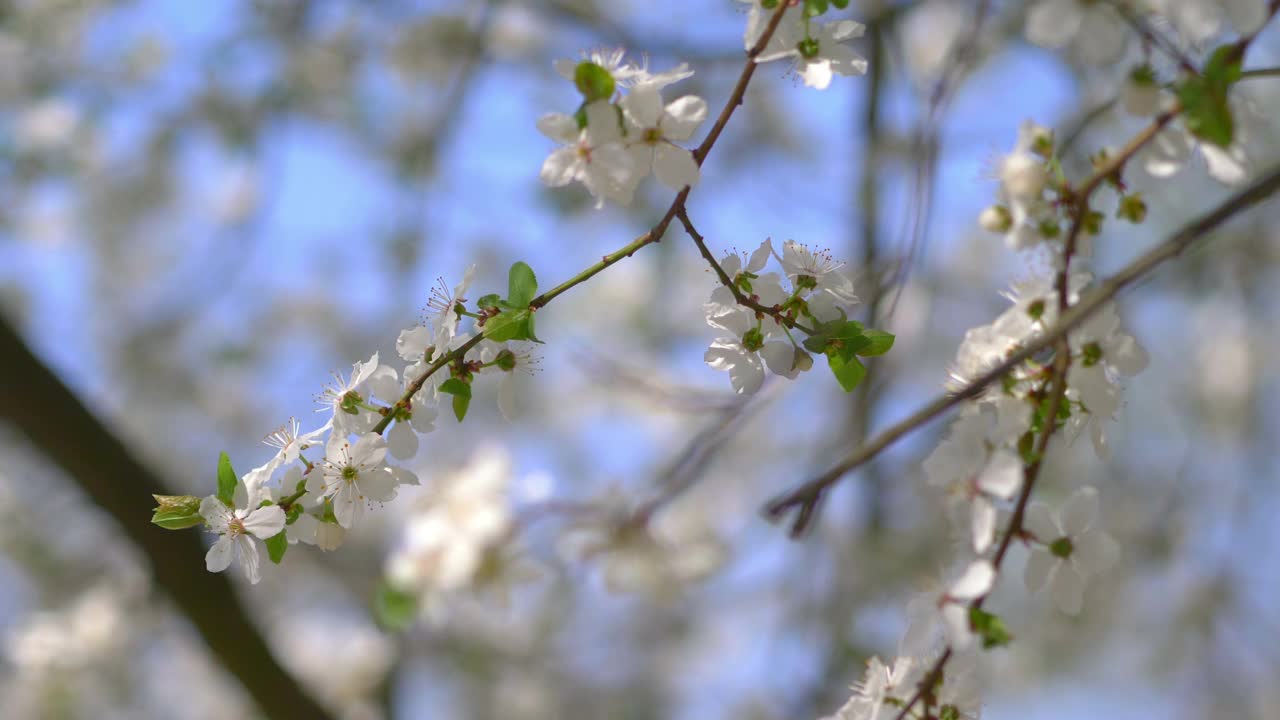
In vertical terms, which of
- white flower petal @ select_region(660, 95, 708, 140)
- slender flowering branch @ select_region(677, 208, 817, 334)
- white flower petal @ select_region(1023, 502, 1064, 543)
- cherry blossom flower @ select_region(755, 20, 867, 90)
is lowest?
white flower petal @ select_region(1023, 502, 1064, 543)

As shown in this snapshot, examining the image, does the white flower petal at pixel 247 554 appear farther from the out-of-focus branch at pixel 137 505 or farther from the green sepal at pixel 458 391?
the out-of-focus branch at pixel 137 505

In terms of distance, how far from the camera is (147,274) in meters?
4.63

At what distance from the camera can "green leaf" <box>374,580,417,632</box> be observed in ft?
4.44

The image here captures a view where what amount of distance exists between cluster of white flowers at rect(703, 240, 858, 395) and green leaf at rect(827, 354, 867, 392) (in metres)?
0.02

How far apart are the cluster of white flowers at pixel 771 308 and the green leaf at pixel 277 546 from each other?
31cm

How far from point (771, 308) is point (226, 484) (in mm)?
383

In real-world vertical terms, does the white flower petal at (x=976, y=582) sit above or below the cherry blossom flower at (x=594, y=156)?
below

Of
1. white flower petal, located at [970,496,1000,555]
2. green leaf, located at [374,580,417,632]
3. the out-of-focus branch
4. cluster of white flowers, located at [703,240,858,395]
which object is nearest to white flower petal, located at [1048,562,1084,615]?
white flower petal, located at [970,496,1000,555]

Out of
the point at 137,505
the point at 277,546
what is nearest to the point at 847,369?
the point at 277,546

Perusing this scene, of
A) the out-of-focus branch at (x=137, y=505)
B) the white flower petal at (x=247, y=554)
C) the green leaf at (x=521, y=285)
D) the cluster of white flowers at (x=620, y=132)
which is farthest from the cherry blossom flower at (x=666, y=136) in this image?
the out-of-focus branch at (x=137, y=505)

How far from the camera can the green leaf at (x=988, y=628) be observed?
2.00ft

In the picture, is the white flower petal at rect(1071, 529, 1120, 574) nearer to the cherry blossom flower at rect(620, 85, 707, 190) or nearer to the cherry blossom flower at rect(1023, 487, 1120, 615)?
the cherry blossom flower at rect(1023, 487, 1120, 615)

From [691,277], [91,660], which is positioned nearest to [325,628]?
[91,660]

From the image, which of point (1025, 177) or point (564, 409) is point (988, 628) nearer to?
point (1025, 177)
